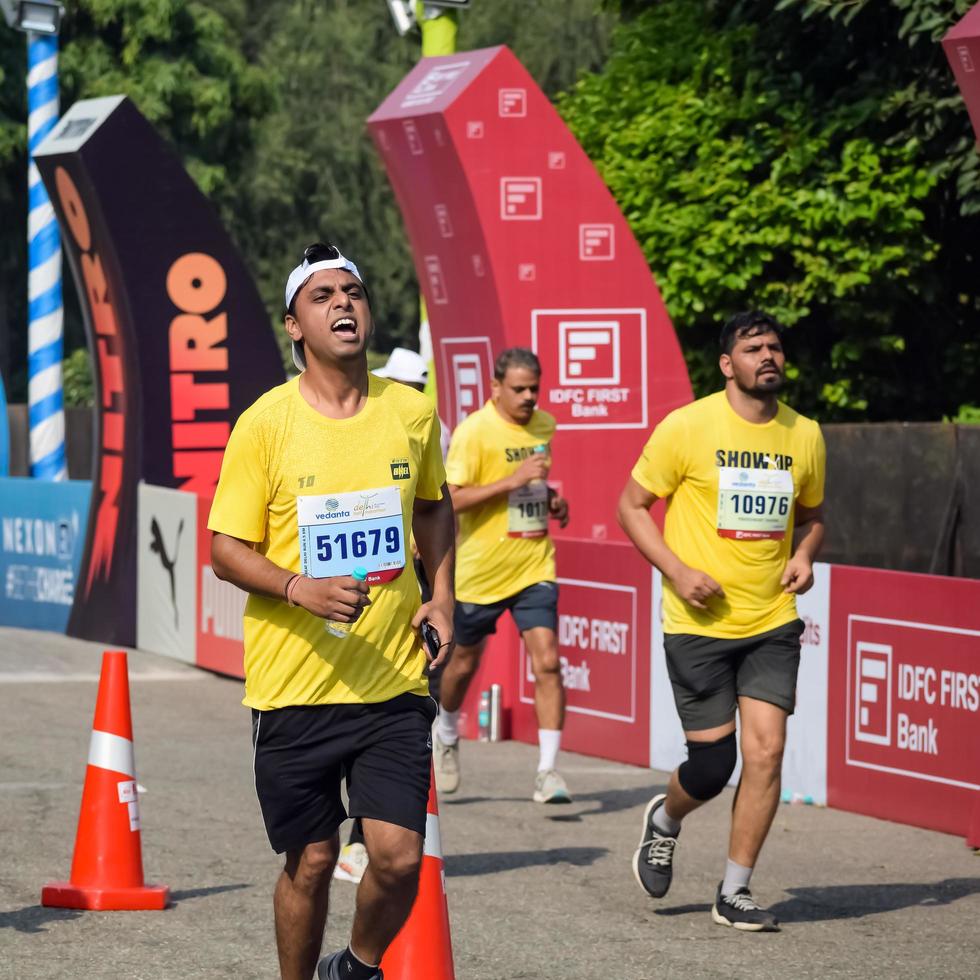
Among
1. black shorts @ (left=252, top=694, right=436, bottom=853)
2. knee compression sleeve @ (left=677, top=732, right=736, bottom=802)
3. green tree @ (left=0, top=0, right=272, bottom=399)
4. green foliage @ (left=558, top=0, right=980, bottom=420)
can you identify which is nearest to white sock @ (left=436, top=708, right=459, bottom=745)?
knee compression sleeve @ (left=677, top=732, right=736, bottom=802)

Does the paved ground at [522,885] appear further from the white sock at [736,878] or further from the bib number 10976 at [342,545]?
the bib number 10976 at [342,545]

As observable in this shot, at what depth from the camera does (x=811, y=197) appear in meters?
17.4

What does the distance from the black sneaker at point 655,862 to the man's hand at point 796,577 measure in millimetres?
858

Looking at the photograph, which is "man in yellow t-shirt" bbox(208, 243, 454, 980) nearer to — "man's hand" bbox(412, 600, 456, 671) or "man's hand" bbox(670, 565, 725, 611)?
"man's hand" bbox(412, 600, 456, 671)

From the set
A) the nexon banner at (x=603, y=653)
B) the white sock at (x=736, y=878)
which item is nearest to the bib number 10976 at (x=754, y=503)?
the white sock at (x=736, y=878)

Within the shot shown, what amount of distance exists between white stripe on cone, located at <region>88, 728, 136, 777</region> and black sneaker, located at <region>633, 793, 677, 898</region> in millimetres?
1761

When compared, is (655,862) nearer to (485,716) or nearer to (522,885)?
(522,885)

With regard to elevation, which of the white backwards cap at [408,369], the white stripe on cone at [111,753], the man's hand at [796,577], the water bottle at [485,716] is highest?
the white backwards cap at [408,369]

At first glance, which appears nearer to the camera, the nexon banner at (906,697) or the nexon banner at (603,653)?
the nexon banner at (906,697)

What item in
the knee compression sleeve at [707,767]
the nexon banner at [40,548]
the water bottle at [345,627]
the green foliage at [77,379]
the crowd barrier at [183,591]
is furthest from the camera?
the green foliage at [77,379]

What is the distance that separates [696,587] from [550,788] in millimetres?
2850

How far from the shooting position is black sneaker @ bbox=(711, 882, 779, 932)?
6.96m

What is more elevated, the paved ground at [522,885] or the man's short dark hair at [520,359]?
the man's short dark hair at [520,359]

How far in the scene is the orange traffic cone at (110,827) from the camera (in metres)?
7.11
